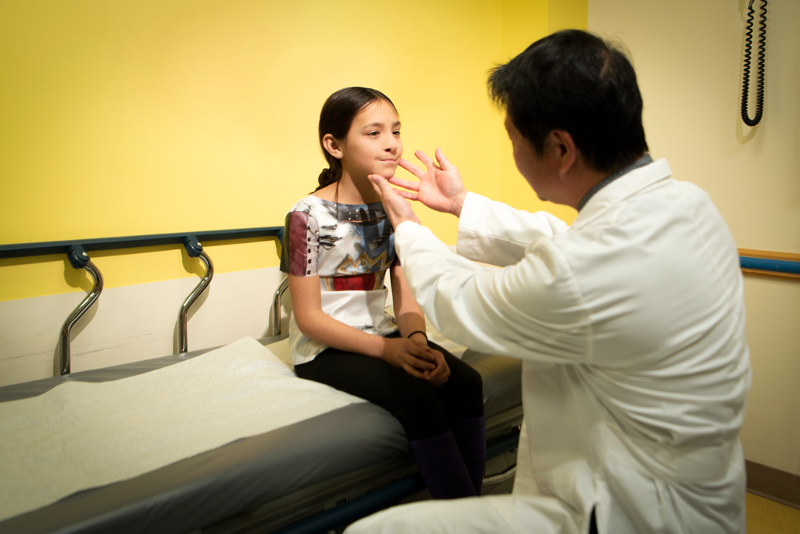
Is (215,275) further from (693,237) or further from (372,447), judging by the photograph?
(693,237)

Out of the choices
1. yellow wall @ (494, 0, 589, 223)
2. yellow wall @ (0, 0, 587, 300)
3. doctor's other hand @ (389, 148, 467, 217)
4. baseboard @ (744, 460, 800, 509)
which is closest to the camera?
doctor's other hand @ (389, 148, 467, 217)

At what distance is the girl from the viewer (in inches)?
41.3

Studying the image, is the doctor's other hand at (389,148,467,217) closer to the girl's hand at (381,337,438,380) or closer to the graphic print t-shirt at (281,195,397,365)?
the graphic print t-shirt at (281,195,397,365)

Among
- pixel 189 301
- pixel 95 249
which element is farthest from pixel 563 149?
pixel 95 249

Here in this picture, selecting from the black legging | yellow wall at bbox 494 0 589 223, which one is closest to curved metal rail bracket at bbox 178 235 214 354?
the black legging

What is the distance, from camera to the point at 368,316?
1369 millimetres

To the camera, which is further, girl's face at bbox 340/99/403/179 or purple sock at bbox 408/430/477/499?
girl's face at bbox 340/99/403/179

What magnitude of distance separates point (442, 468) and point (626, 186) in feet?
2.16

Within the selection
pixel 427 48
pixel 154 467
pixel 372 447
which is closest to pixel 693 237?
pixel 372 447

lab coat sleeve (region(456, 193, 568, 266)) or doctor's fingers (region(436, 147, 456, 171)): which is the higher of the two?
doctor's fingers (region(436, 147, 456, 171))

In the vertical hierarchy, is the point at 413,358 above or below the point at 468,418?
above

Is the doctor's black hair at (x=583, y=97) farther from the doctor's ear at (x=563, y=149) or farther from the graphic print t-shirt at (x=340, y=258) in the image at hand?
the graphic print t-shirt at (x=340, y=258)

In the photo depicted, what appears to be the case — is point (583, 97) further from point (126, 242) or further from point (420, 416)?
point (126, 242)

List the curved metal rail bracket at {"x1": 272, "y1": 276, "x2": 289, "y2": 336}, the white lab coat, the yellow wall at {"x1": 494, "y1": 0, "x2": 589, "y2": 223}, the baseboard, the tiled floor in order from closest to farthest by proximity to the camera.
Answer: the white lab coat → the tiled floor → the baseboard → the curved metal rail bracket at {"x1": 272, "y1": 276, "x2": 289, "y2": 336} → the yellow wall at {"x1": 494, "y1": 0, "x2": 589, "y2": 223}
